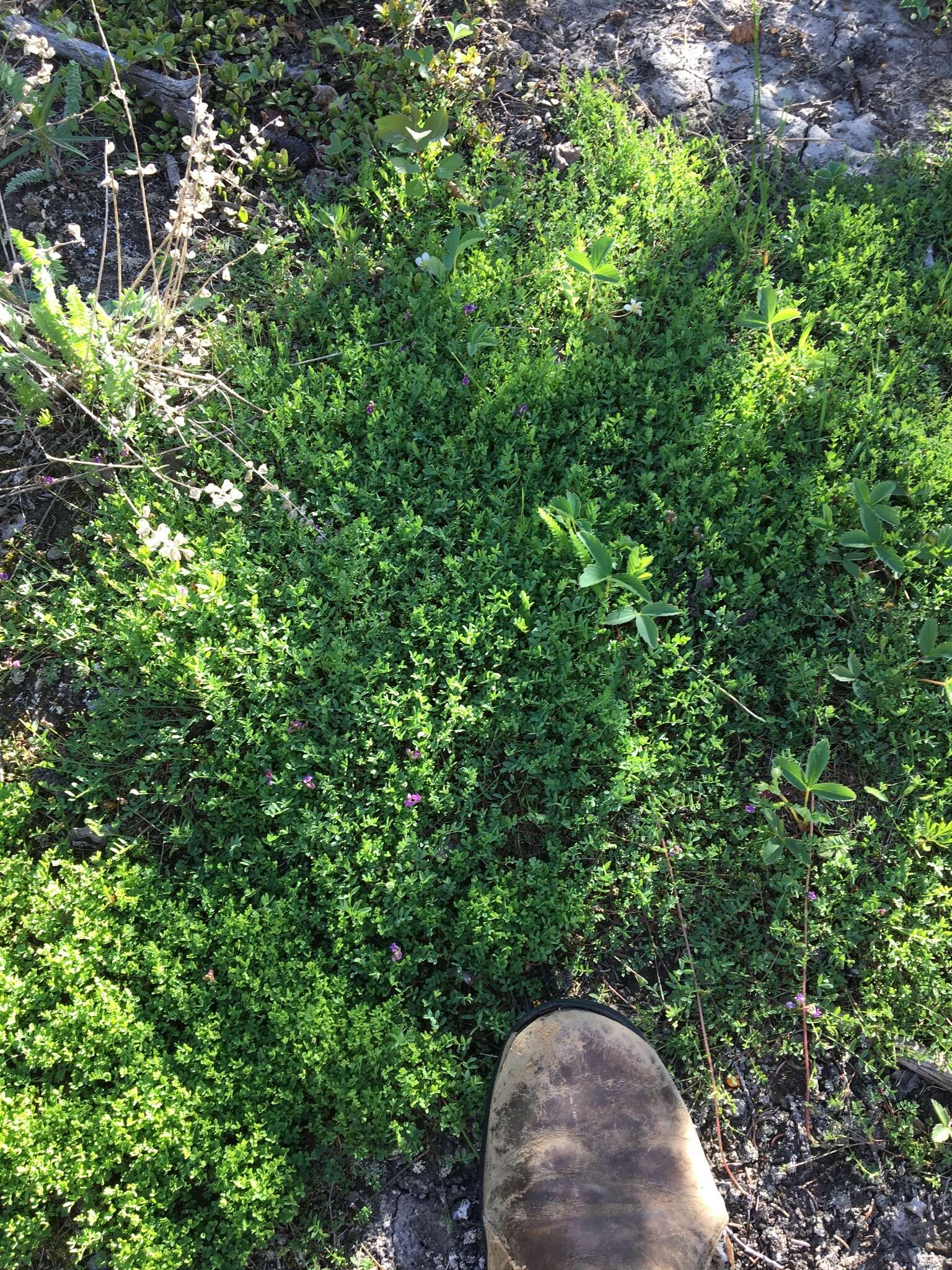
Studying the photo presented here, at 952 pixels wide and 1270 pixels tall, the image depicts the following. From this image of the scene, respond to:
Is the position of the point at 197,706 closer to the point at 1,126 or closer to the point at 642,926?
the point at 642,926

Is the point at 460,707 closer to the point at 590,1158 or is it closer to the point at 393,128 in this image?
the point at 590,1158

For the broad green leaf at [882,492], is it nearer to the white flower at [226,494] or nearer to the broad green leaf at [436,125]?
the white flower at [226,494]

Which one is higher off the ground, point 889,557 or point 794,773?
point 889,557

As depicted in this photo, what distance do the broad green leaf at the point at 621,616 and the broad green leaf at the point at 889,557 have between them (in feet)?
3.16

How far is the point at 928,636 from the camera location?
3.02m

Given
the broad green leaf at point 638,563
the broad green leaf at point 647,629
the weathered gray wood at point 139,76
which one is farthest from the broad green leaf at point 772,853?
the weathered gray wood at point 139,76

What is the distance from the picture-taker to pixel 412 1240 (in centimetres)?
243

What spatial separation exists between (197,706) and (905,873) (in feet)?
8.13

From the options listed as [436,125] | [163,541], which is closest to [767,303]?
[436,125]

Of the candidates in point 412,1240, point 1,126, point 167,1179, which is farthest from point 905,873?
point 1,126

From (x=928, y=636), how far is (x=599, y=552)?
3.97ft

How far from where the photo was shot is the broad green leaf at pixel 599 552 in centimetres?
304

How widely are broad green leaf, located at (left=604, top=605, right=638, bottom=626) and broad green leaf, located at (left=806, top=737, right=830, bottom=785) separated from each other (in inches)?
29.1

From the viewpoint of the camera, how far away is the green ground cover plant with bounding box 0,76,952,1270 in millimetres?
2502
